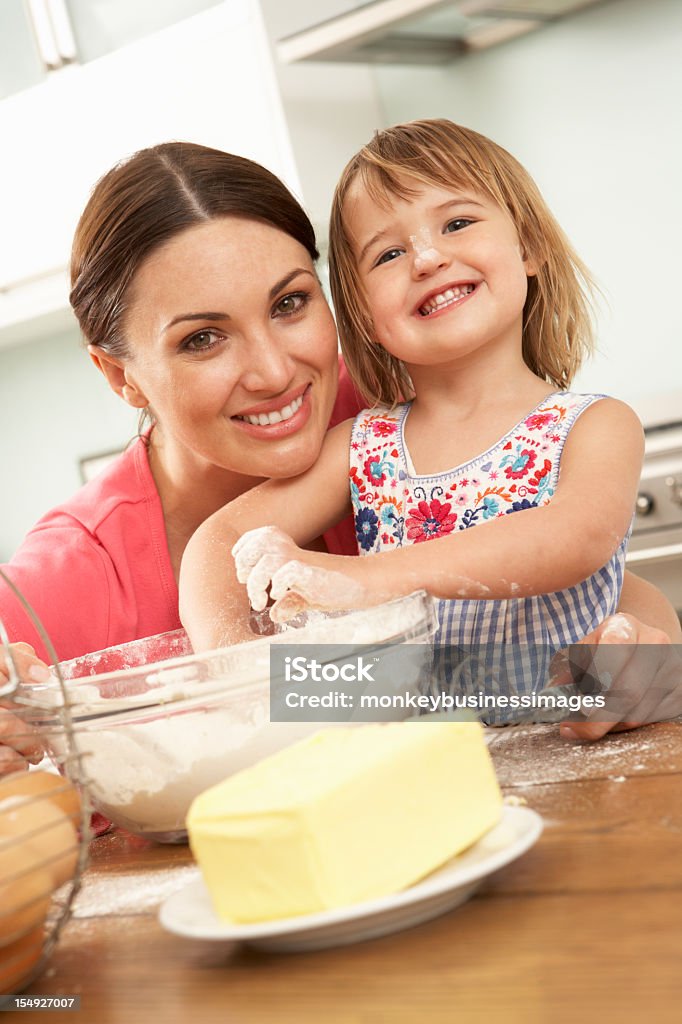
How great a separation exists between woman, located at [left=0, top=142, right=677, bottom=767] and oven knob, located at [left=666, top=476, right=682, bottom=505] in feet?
2.57

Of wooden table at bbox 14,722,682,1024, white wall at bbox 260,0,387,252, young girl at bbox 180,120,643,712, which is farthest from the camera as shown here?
white wall at bbox 260,0,387,252

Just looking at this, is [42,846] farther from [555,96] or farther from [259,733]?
[555,96]

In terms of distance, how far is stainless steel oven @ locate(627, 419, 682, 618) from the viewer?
73.1 inches

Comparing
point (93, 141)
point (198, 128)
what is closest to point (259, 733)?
point (198, 128)

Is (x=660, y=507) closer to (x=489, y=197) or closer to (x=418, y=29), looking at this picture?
(x=489, y=197)

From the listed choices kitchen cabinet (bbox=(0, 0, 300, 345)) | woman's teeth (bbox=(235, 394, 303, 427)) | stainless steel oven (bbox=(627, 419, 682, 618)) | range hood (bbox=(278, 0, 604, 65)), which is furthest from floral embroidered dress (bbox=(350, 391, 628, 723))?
kitchen cabinet (bbox=(0, 0, 300, 345))

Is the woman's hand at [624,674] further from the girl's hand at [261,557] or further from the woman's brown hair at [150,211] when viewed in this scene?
the woman's brown hair at [150,211]

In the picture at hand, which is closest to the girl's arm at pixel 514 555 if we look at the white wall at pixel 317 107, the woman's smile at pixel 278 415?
the woman's smile at pixel 278 415

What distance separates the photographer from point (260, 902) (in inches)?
16.4

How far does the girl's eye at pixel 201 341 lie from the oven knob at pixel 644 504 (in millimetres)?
1021

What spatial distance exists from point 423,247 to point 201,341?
250mm

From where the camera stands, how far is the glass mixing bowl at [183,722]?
2.02 feet

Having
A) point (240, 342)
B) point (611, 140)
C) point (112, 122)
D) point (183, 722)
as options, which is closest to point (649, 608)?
point (240, 342)

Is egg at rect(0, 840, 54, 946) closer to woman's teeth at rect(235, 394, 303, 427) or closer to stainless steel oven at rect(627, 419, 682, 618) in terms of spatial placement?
woman's teeth at rect(235, 394, 303, 427)
